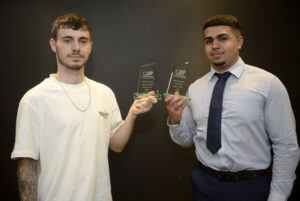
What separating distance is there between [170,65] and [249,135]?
1.02 m

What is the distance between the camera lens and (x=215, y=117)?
176 cm

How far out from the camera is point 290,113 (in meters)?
1.65

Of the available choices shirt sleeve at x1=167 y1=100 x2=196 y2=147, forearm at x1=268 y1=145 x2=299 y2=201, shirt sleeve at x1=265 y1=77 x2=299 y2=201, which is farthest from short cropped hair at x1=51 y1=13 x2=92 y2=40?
forearm at x1=268 y1=145 x2=299 y2=201

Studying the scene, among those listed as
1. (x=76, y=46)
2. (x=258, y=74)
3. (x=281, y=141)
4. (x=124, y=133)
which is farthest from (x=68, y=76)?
(x=281, y=141)

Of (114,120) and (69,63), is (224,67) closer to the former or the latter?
(114,120)

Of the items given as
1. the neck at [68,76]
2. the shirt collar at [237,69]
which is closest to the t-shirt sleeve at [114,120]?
the neck at [68,76]

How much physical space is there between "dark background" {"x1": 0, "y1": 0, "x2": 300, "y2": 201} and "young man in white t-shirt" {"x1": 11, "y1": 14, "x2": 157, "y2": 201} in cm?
54

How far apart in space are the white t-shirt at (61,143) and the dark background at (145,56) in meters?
0.64

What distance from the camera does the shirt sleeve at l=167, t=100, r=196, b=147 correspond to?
195cm

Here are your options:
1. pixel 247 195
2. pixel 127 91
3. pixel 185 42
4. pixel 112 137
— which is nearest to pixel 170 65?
pixel 185 42

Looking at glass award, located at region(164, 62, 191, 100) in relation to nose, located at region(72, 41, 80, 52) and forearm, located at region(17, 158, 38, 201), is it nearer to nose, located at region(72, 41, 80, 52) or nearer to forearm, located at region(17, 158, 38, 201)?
nose, located at region(72, 41, 80, 52)

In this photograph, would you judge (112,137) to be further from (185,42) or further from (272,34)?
(272,34)

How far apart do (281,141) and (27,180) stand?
63.7 inches

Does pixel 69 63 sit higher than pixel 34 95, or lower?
higher
